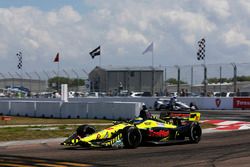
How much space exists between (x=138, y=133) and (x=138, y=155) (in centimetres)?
185

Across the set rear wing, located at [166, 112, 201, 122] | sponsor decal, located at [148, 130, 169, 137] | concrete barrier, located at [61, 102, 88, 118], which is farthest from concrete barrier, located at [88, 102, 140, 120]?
sponsor decal, located at [148, 130, 169, 137]

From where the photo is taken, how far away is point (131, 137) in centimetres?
1506

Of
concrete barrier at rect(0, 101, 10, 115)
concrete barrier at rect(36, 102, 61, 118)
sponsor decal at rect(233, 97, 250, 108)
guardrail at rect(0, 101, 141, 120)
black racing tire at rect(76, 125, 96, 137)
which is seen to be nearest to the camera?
black racing tire at rect(76, 125, 96, 137)

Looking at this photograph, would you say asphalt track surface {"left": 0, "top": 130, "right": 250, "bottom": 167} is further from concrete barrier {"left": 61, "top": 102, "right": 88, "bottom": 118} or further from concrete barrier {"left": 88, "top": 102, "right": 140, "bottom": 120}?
concrete barrier {"left": 61, "top": 102, "right": 88, "bottom": 118}

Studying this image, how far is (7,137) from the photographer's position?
62.1 feet

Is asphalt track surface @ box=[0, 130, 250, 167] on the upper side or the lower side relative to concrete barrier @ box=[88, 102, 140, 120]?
lower

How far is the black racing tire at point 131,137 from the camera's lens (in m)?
14.9

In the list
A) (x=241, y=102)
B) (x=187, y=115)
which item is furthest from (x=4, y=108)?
(x=187, y=115)

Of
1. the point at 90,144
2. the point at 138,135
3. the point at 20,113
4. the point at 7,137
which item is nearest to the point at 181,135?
the point at 138,135

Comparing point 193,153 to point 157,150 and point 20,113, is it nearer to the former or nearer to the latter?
point 157,150

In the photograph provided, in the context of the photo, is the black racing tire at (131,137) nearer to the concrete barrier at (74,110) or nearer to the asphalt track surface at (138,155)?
the asphalt track surface at (138,155)

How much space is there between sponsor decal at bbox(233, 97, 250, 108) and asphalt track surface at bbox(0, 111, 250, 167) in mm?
25790

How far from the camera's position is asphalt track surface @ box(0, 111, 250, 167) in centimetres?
1184

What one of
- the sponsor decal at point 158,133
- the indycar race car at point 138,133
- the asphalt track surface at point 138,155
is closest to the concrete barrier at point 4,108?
the asphalt track surface at point 138,155
